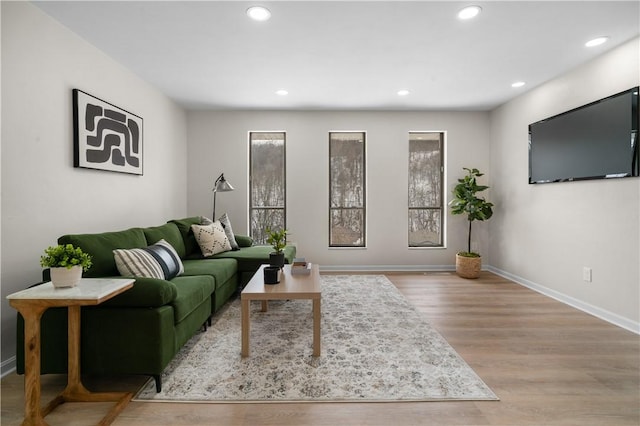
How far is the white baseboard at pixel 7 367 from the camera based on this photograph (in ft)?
7.02

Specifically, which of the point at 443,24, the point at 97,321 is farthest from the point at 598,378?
the point at 97,321

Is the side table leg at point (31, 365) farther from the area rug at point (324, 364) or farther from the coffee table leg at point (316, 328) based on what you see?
the coffee table leg at point (316, 328)

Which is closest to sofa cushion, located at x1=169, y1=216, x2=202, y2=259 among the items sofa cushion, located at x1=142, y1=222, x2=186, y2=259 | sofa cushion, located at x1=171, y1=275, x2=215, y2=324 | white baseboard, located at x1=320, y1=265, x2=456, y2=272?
sofa cushion, located at x1=142, y1=222, x2=186, y2=259

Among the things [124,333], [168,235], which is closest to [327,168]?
[168,235]

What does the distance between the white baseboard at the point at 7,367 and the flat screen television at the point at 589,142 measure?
5.30 metres

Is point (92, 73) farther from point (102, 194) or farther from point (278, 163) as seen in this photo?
point (278, 163)

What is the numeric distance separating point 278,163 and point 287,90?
4.71ft

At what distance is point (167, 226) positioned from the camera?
11.9 ft

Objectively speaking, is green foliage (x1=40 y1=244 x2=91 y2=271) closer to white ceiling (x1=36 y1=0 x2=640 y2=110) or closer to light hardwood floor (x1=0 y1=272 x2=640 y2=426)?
light hardwood floor (x1=0 y1=272 x2=640 y2=426)

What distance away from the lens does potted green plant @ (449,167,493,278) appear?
4836 millimetres

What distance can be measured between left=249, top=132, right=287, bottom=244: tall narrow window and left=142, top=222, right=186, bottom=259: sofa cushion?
1770 millimetres

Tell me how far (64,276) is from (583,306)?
15.4ft

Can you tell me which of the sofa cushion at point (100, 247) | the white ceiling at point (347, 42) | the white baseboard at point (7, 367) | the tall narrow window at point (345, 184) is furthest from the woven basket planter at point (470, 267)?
the white baseboard at point (7, 367)

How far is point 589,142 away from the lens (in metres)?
3.38
